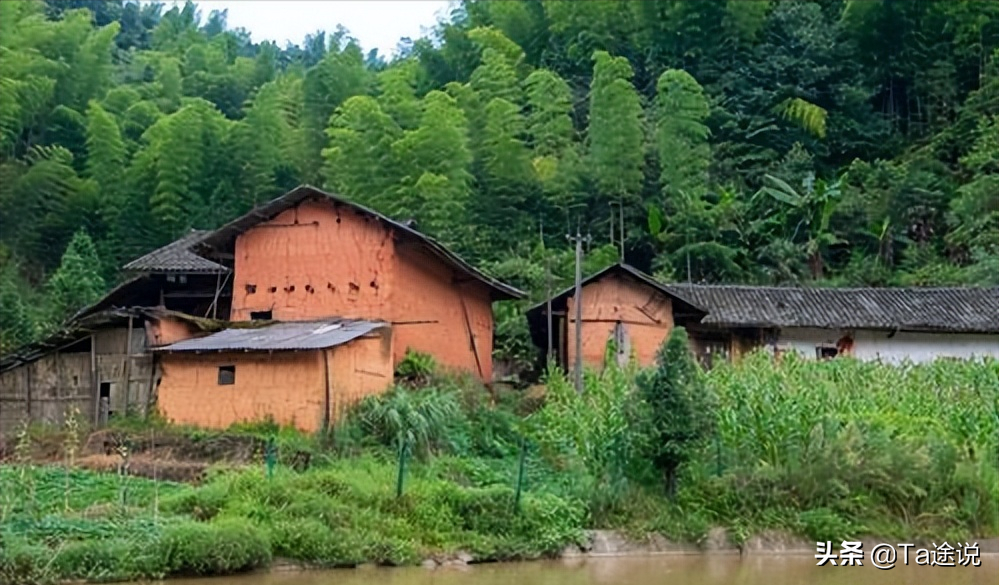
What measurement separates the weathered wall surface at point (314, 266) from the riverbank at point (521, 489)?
3.56 meters

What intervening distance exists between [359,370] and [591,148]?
494 inches

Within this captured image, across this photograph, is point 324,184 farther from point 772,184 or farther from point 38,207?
point 772,184

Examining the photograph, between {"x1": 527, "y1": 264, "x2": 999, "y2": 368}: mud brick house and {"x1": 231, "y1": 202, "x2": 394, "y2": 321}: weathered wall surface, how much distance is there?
11.4ft

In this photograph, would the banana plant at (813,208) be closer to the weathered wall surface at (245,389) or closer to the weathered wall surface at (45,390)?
the weathered wall surface at (245,389)

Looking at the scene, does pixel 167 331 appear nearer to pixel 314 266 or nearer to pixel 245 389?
pixel 245 389

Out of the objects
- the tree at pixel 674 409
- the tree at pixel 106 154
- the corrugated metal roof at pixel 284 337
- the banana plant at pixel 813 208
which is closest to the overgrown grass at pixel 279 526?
the tree at pixel 674 409

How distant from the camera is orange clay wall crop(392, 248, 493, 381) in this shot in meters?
18.0

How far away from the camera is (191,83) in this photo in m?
34.1

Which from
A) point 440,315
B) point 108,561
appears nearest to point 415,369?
point 440,315

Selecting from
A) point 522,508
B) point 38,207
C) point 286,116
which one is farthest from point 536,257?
point 522,508

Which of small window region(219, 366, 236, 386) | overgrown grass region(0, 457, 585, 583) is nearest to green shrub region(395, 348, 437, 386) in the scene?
small window region(219, 366, 236, 386)

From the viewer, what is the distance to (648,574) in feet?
33.9

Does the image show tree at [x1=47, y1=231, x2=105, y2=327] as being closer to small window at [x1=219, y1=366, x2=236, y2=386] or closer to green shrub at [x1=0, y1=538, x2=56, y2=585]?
small window at [x1=219, y1=366, x2=236, y2=386]

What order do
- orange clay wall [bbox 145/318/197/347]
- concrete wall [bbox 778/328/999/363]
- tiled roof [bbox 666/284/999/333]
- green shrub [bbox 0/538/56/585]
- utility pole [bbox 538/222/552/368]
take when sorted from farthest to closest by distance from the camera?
concrete wall [bbox 778/328/999/363], tiled roof [bbox 666/284/999/333], utility pole [bbox 538/222/552/368], orange clay wall [bbox 145/318/197/347], green shrub [bbox 0/538/56/585]
